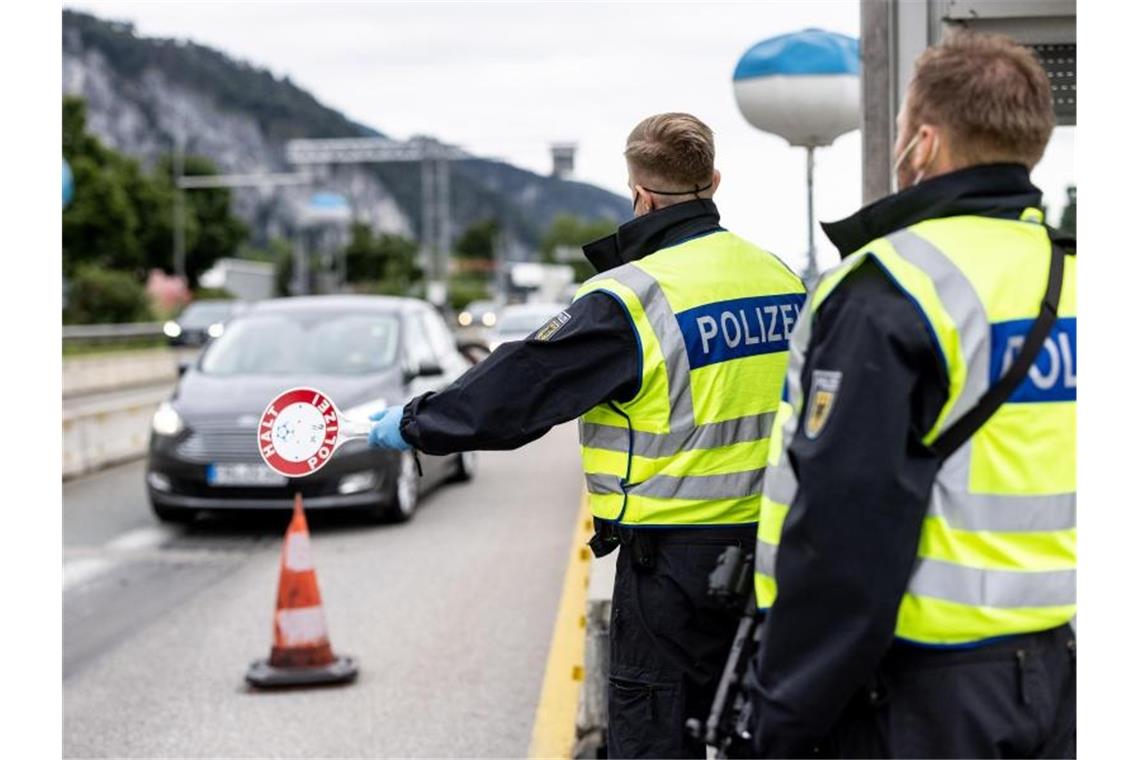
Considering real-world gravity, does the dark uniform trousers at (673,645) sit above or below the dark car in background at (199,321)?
below

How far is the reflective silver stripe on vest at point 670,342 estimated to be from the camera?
3338 mm

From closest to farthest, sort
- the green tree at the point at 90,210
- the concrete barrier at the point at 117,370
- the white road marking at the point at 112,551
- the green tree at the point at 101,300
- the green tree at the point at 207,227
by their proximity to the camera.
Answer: the white road marking at the point at 112,551, the concrete barrier at the point at 117,370, the green tree at the point at 101,300, the green tree at the point at 90,210, the green tree at the point at 207,227

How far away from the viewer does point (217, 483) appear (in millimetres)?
11148

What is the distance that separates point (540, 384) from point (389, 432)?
1.33 ft

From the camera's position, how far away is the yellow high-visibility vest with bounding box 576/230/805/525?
335 centimetres

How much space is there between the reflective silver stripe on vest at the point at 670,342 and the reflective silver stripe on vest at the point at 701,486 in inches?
4.5

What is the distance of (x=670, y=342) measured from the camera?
3340mm

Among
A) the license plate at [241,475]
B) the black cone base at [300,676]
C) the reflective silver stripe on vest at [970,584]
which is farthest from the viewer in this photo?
the license plate at [241,475]

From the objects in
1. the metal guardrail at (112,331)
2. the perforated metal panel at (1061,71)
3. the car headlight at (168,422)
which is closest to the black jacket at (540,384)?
the perforated metal panel at (1061,71)

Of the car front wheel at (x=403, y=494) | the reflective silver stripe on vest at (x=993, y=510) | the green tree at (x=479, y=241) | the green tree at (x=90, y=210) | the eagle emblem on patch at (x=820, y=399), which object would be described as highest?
the green tree at (x=479, y=241)

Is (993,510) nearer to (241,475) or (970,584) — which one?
(970,584)

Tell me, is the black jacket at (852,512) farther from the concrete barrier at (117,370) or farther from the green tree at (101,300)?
the green tree at (101,300)

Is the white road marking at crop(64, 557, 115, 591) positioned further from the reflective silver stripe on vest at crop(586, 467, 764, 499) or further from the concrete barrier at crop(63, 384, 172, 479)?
the reflective silver stripe on vest at crop(586, 467, 764, 499)

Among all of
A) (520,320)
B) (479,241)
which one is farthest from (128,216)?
(479,241)
